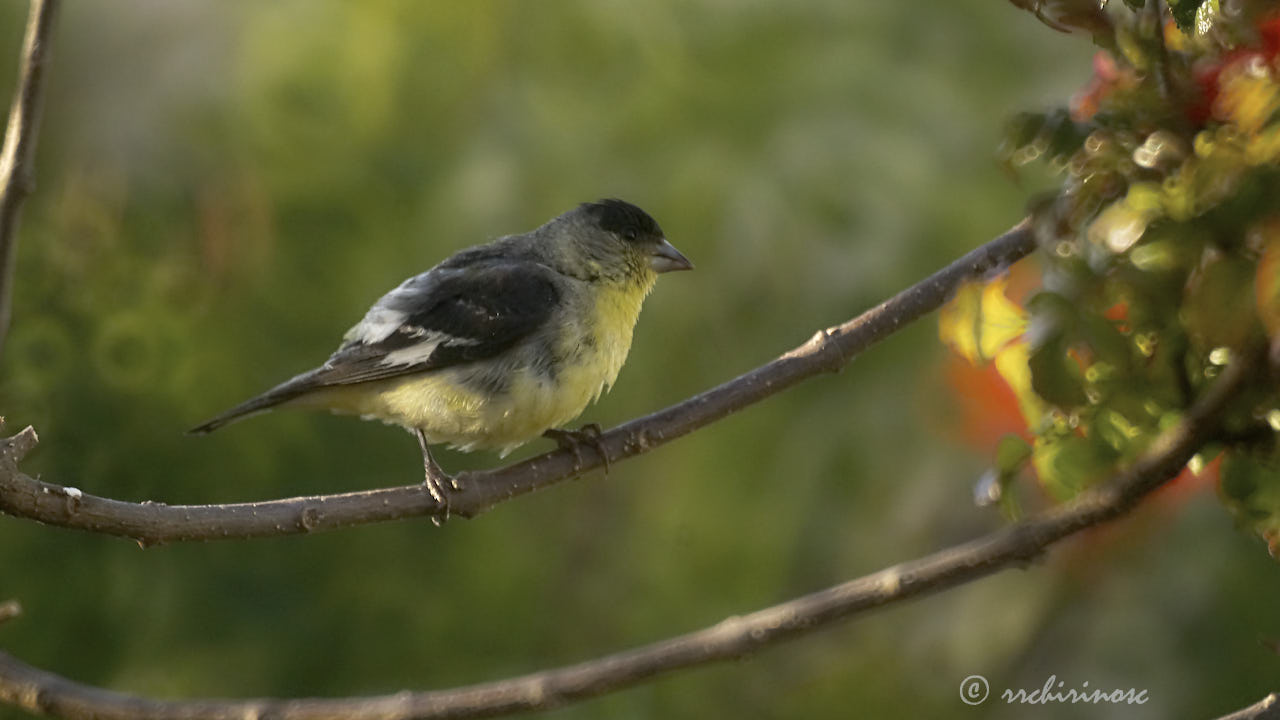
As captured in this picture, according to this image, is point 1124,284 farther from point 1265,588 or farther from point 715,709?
point 715,709

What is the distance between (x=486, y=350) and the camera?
11.7 ft

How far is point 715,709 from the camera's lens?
157 inches

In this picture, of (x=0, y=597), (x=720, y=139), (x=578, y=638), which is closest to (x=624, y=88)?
(x=720, y=139)

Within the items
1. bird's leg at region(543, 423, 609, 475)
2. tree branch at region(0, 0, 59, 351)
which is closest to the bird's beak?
bird's leg at region(543, 423, 609, 475)

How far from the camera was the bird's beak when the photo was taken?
4.00 meters

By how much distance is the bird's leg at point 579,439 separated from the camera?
2925 mm

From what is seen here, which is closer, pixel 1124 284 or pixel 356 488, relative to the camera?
pixel 1124 284

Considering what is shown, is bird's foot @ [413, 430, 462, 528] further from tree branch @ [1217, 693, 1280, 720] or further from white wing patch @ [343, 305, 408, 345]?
tree branch @ [1217, 693, 1280, 720]

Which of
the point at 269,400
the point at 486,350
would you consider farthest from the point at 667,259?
the point at 269,400

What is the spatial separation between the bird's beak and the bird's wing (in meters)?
0.36

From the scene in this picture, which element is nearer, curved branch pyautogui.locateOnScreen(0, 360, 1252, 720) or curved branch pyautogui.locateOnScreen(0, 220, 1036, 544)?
curved branch pyautogui.locateOnScreen(0, 360, 1252, 720)

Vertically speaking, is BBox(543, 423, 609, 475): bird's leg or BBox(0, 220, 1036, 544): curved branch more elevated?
BBox(0, 220, 1036, 544): curved branch

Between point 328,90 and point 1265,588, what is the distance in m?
3.30

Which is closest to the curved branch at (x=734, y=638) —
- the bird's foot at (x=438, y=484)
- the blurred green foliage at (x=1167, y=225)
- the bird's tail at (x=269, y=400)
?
the blurred green foliage at (x=1167, y=225)
